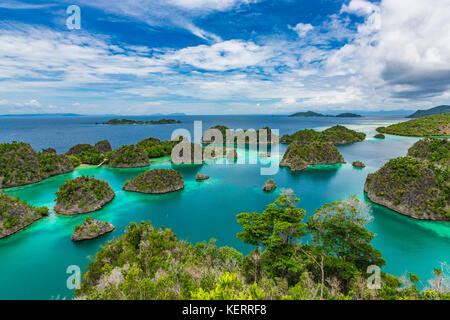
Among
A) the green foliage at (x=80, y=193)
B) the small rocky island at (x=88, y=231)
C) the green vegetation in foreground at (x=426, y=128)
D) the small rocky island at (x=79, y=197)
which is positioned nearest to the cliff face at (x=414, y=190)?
the small rocky island at (x=88, y=231)

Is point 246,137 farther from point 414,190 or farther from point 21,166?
point 21,166

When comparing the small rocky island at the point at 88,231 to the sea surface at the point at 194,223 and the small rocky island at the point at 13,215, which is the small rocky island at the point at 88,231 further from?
the small rocky island at the point at 13,215

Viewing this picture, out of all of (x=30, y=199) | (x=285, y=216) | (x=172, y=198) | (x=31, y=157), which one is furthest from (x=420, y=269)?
(x=31, y=157)

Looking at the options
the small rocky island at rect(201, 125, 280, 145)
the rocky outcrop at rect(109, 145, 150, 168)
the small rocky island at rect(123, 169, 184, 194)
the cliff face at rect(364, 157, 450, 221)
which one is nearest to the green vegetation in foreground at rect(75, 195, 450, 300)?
the cliff face at rect(364, 157, 450, 221)

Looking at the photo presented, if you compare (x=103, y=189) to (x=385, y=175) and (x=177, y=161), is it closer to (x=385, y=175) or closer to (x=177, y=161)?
(x=177, y=161)

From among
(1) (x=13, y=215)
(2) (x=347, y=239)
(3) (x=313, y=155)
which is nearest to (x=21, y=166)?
(1) (x=13, y=215)
